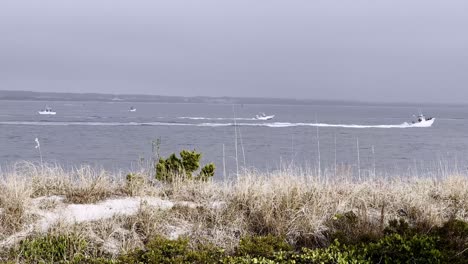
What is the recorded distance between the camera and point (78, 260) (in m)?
5.62

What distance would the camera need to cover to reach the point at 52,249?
578 centimetres

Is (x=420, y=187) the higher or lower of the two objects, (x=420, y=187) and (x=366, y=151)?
the higher

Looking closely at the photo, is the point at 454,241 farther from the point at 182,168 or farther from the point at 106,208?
the point at 182,168

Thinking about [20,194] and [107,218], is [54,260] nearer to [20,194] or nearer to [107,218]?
[107,218]

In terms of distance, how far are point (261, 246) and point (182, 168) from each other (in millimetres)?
4129

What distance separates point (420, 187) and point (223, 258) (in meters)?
5.08

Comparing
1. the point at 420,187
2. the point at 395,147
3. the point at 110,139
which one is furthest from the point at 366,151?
the point at 420,187

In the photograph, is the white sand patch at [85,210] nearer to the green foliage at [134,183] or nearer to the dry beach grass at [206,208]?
the dry beach grass at [206,208]

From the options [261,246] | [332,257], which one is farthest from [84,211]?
[332,257]

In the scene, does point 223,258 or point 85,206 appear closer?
point 223,258

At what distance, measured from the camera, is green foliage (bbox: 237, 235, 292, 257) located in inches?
223

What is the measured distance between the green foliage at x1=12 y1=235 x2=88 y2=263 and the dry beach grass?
180mm

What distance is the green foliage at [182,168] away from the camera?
29.9 feet

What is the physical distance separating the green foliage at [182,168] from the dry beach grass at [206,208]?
0.28 meters
